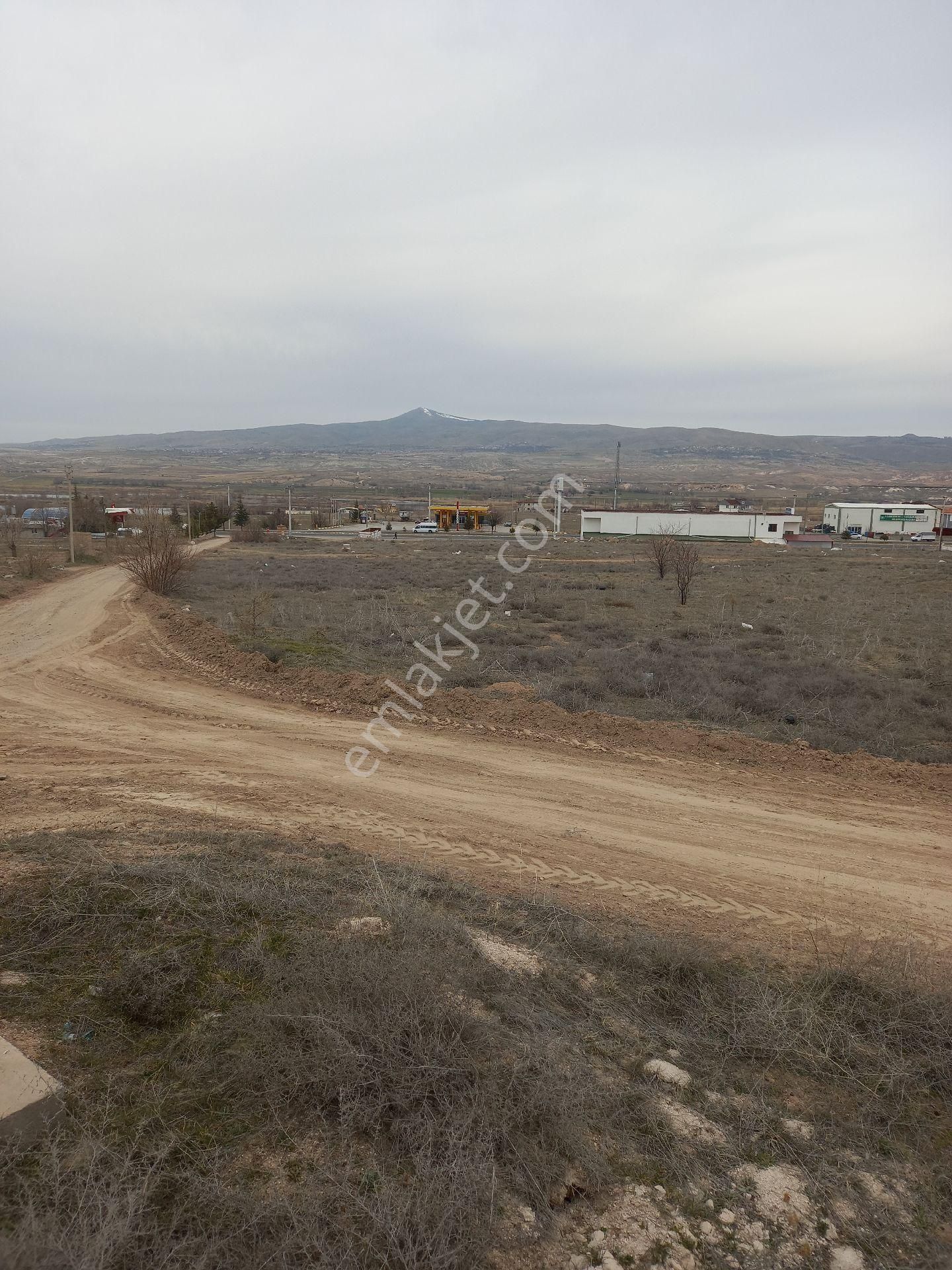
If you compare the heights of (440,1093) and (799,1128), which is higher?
(440,1093)

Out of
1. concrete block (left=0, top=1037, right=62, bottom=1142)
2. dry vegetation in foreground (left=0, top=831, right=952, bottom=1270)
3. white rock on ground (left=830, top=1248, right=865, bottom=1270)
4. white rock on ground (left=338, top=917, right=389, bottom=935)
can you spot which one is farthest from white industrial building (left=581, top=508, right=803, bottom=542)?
concrete block (left=0, top=1037, right=62, bottom=1142)

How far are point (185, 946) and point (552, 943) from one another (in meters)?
2.67

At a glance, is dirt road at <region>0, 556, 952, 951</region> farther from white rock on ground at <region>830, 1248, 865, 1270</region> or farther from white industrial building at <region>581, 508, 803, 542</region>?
white industrial building at <region>581, 508, 803, 542</region>

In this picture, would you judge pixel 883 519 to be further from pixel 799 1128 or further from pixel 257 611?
pixel 799 1128

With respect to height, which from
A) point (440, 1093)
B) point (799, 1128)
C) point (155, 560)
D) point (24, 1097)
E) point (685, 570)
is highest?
point (155, 560)

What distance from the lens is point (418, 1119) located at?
3662 mm

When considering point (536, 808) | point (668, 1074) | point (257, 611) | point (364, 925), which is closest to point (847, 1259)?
point (668, 1074)

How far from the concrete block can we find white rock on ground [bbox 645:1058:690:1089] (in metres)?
3.16

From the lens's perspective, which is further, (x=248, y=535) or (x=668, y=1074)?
(x=248, y=535)

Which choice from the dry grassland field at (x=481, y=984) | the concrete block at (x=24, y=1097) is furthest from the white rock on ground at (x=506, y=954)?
the concrete block at (x=24, y=1097)

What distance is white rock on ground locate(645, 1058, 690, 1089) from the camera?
14.2ft

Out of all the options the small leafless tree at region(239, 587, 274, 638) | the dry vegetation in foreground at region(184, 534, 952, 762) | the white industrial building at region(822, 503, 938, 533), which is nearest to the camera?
the dry vegetation in foreground at region(184, 534, 952, 762)

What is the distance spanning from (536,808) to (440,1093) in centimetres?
529

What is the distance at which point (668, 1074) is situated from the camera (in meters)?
4.37
